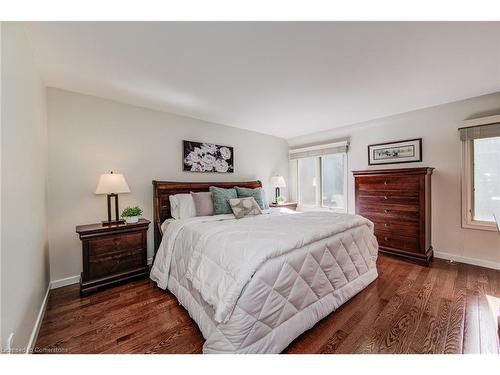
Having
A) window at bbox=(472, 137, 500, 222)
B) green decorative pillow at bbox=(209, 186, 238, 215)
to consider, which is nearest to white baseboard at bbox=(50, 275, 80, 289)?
green decorative pillow at bbox=(209, 186, 238, 215)

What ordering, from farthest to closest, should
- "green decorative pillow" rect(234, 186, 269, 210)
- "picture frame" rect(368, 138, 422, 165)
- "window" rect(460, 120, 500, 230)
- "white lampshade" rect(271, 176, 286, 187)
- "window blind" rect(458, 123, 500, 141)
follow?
"white lampshade" rect(271, 176, 286, 187) < "green decorative pillow" rect(234, 186, 269, 210) < "picture frame" rect(368, 138, 422, 165) < "window" rect(460, 120, 500, 230) < "window blind" rect(458, 123, 500, 141)

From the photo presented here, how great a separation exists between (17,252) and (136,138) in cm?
192

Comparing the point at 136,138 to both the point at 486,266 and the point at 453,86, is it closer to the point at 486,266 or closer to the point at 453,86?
the point at 453,86

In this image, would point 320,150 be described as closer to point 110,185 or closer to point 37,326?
point 110,185

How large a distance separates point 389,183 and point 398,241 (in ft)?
2.82

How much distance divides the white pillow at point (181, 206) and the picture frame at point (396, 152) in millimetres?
3144

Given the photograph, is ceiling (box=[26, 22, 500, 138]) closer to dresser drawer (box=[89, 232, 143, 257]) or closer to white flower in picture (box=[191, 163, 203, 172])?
white flower in picture (box=[191, 163, 203, 172])

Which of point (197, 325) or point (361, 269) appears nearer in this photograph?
point (197, 325)

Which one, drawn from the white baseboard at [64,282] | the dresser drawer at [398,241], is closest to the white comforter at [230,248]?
the white baseboard at [64,282]

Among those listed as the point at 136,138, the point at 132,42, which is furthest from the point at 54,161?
the point at 132,42

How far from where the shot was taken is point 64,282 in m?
2.38

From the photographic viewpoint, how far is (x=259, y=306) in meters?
1.33

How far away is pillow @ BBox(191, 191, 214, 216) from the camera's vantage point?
287 cm

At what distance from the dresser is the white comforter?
0.98 m
